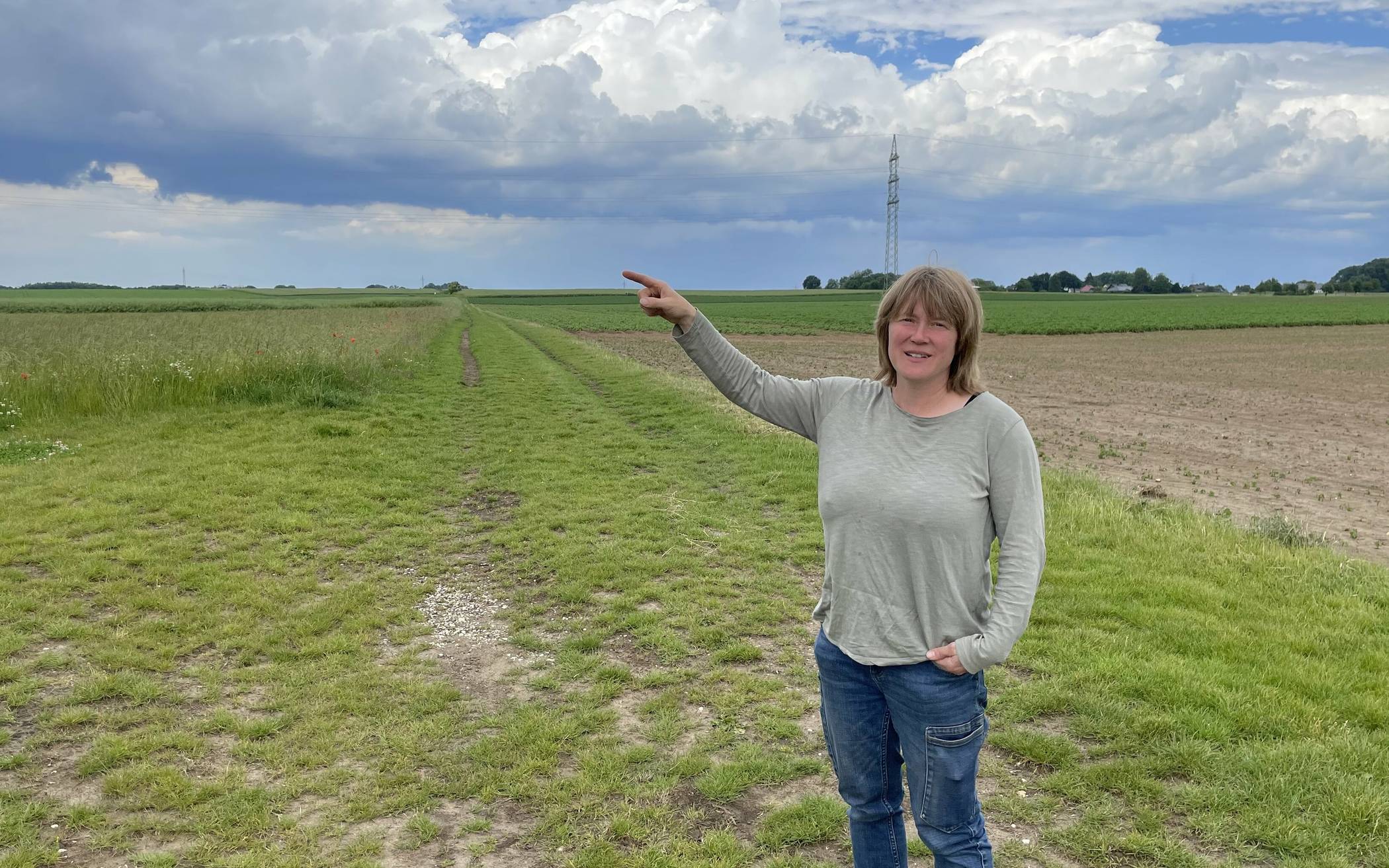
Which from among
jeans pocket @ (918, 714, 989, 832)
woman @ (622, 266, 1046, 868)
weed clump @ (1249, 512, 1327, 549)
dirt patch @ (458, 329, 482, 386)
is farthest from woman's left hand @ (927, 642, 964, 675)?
dirt patch @ (458, 329, 482, 386)

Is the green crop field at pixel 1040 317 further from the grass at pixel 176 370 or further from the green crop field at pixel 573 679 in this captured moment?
the green crop field at pixel 573 679

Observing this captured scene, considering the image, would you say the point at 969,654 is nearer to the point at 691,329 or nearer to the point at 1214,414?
the point at 691,329

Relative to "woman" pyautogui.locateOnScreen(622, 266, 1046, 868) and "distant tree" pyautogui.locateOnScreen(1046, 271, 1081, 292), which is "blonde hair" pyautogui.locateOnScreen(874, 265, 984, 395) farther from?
"distant tree" pyautogui.locateOnScreen(1046, 271, 1081, 292)

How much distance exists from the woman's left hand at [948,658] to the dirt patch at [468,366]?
61.8 ft

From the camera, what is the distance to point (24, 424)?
12.3 metres

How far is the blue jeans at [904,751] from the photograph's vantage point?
2.37 m

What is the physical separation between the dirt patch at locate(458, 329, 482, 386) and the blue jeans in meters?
18.5

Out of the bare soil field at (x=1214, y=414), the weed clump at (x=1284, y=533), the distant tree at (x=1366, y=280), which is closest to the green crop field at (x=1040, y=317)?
the bare soil field at (x=1214, y=414)

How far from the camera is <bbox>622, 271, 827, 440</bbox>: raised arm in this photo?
2.79 metres

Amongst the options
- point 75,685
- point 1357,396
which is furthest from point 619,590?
point 1357,396

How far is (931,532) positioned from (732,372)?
91 cm

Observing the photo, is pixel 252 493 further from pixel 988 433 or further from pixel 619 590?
pixel 988 433

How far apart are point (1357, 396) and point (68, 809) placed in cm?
2650

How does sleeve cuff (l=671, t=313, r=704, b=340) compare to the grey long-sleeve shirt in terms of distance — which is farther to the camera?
sleeve cuff (l=671, t=313, r=704, b=340)
